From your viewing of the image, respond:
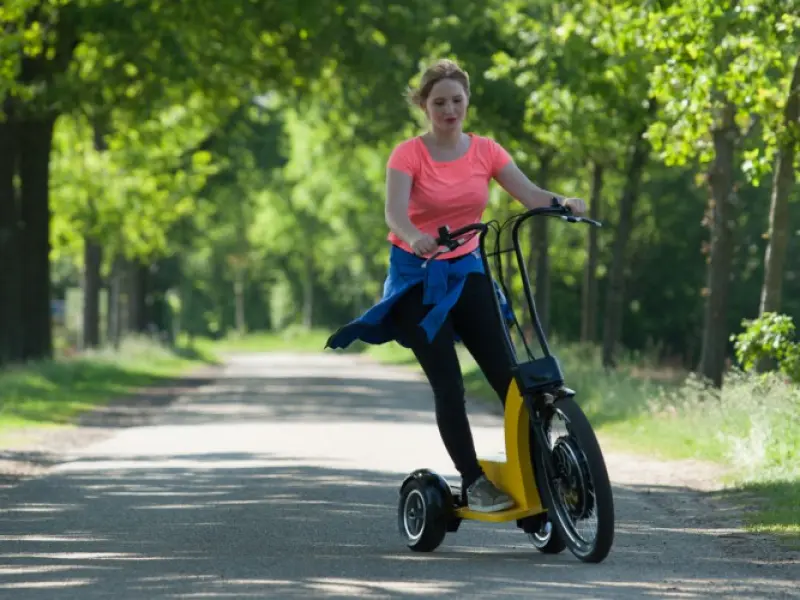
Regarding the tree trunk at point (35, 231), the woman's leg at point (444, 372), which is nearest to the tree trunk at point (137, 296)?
the tree trunk at point (35, 231)

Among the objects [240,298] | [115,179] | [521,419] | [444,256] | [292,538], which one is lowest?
[292,538]

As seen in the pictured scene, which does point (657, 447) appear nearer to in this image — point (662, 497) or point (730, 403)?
point (730, 403)

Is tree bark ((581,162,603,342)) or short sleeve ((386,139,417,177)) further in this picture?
tree bark ((581,162,603,342))

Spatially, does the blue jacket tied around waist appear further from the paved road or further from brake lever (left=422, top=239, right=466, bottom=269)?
the paved road

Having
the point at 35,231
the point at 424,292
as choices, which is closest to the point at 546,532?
the point at 424,292

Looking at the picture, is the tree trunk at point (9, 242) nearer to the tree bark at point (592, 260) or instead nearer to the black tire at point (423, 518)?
the tree bark at point (592, 260)

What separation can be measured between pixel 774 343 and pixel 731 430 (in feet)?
5.31

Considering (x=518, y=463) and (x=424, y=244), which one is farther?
(x=518, y=463)

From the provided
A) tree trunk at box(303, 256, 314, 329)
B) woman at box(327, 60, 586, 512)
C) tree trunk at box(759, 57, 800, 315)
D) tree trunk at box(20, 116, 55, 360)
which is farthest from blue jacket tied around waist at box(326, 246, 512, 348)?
tree trunk at box(303, 256, 314, 329)

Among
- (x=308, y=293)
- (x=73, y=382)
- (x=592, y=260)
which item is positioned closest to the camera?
(x=73, y=382)

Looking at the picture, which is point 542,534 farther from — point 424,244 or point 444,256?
point 424,244

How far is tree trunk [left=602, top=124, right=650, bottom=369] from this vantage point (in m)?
26.2

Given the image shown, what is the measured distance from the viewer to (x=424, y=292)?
8461 millimetres

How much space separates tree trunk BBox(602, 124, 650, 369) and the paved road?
9.46 metres
